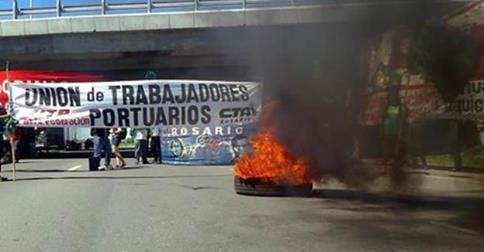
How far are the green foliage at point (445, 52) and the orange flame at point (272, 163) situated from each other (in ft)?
9.58

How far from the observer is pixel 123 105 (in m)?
17.5

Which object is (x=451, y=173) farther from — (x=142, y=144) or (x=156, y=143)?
(x=156, y=143)

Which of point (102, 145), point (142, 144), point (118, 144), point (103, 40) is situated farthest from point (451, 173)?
point (103, 40)

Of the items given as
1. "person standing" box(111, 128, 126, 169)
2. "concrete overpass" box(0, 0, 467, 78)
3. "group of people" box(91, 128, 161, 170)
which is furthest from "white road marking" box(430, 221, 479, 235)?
"concrete overpass" box(0, 0, 467, 78)

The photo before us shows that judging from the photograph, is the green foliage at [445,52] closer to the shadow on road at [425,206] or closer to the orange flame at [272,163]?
the shadow on road at [425,206]

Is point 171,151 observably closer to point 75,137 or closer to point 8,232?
point 8,232

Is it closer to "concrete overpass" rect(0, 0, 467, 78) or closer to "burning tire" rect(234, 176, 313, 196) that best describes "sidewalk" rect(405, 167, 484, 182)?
"burning tire" rect(234, 176, 313, 196)

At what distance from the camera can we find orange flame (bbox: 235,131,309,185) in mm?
11758

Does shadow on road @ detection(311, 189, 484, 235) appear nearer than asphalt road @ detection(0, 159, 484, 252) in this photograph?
No

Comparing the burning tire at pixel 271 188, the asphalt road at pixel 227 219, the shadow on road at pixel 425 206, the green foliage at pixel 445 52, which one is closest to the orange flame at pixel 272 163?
the burning tire at pixel 271 188

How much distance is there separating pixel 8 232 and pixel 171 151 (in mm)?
14527

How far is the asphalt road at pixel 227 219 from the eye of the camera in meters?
8.02

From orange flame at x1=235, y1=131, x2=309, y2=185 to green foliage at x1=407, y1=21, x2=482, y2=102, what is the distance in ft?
9.58

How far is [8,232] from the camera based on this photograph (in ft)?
29.5
